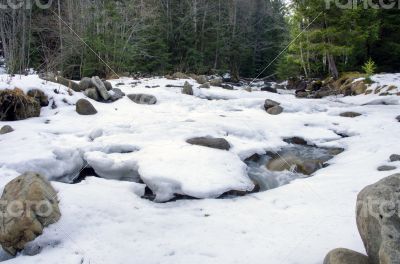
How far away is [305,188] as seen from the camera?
14.9ft

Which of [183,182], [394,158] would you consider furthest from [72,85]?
[394,158]

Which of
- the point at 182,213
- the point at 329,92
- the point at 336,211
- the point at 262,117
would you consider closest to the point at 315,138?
the point at 262,117

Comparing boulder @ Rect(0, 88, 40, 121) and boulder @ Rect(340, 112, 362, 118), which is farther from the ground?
boulder @ Rect(0, 88, 40, 121)

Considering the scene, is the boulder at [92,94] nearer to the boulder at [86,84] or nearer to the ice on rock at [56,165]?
the boulder at [86,84]

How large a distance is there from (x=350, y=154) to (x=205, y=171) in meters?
2.46

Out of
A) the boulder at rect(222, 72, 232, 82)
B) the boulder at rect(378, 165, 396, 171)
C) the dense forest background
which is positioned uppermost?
the dense forest background

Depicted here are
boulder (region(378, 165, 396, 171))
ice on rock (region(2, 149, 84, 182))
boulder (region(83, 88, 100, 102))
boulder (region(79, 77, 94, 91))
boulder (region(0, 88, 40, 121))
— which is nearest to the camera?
boulder (region(378, 165, 396, 171))

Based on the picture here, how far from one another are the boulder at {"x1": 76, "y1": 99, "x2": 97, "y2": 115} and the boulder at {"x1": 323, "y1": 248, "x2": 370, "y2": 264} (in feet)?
20.8

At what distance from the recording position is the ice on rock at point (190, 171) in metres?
4.42

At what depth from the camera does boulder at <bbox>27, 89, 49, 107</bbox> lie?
7.84 meters

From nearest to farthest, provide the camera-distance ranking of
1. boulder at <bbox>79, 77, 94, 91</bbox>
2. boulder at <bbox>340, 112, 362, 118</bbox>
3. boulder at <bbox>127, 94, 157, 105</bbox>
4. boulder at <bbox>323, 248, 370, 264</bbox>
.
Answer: boulder at <bbox>323, 248, 370, 264</bbox>, boulder at <bbox>340, 112, 362, 118</bbox>, boulder at <bbox>79, 77, 94, 91</bbox>, boulder at <bbox>127, 94, 157, 105</bbox>

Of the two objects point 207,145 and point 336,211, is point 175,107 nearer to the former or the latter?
point 207,145

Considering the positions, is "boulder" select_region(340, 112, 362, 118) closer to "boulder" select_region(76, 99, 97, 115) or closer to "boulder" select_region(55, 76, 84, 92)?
"boulder" select_region(76, 99, 97, 115)

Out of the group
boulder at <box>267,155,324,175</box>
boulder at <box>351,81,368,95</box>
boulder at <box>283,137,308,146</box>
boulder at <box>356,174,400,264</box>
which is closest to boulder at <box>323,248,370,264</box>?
boulder at <box>356,174,400,264</box>
